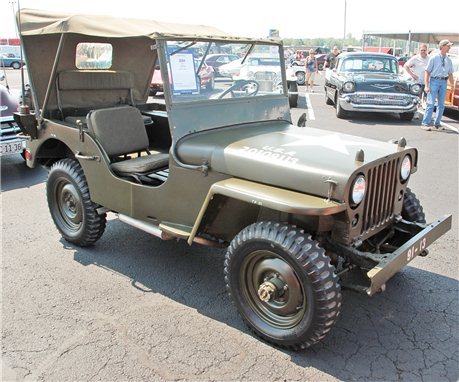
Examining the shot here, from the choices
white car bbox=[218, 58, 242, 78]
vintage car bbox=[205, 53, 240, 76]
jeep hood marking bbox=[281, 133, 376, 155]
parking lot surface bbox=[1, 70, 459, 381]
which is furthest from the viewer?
white car bbox=[218, 58, 242, 78]

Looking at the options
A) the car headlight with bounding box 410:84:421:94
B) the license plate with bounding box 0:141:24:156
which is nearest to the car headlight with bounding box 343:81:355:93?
the car headlight with bounding box 410:84:421:94

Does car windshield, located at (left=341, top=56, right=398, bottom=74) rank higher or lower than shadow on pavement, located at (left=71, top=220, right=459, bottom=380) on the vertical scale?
higher

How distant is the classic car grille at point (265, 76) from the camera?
149 inches

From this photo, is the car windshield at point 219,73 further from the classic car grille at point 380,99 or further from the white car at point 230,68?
the classic car grille at point 380,99

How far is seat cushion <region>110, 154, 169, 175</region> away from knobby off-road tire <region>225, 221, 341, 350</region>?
1.16m

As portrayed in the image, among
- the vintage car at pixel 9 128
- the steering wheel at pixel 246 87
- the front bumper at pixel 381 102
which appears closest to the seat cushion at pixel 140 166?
the steering wheel at pixel 246 87

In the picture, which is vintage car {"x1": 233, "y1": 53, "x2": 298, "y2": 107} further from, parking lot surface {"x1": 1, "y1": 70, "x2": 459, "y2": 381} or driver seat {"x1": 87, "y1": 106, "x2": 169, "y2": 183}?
parking lot surface {"x1": 1, "y1": 70, "x2": 459, "y2": 381}

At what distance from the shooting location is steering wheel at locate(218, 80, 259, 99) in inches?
144

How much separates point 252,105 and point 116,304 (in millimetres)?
1850

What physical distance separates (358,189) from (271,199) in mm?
506

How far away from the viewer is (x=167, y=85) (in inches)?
127

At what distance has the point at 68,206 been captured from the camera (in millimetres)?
4160

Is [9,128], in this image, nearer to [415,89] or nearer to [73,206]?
[73,206]

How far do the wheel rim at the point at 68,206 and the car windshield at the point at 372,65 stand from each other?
9087mm
